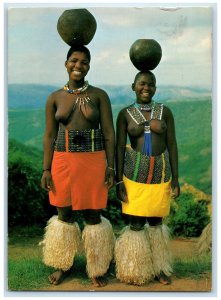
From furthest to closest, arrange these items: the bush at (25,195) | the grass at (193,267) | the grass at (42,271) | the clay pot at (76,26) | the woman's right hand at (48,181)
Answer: the bush at (25,195) < the grass at (193,267) < the grass at (42,271) < the woman's right hand at (48,181) < the clay pot at (76,26)

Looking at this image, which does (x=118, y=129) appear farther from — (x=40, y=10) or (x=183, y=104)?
(x=40, y=10)

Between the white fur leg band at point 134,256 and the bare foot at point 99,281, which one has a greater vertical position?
the white fur leg band at point 134,256

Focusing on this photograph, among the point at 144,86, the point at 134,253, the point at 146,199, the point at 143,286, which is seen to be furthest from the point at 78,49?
the point at 143,286

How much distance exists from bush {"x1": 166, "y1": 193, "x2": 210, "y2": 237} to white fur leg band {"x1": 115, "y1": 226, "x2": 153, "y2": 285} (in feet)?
3.20

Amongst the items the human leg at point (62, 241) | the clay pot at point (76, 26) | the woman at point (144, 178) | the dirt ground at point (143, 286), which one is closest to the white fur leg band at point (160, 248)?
the woman at point (144, 178)

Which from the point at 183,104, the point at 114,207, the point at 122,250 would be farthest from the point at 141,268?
the point at 183,104

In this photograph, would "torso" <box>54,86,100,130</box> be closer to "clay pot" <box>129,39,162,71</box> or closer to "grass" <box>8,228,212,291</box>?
"clay pot" <box>129,39,162,71</box>

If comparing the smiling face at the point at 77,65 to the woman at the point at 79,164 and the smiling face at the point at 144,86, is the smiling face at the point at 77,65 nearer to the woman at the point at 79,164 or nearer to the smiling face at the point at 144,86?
the woman at the point at 79,164

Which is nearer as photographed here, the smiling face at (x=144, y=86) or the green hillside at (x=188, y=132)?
the smiling face at (x=144, y=86)

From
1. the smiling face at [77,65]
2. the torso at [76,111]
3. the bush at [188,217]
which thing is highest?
the smiling face at [77,65]

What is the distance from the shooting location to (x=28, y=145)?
5516 millimetres

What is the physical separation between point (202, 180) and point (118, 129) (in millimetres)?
1213

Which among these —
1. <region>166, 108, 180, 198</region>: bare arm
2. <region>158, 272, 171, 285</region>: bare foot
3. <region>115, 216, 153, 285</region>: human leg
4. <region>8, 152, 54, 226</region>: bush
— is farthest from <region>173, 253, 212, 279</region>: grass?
<region>8, 152, 54, 226</region>: bush

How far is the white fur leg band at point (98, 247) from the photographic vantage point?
483 centimetres
